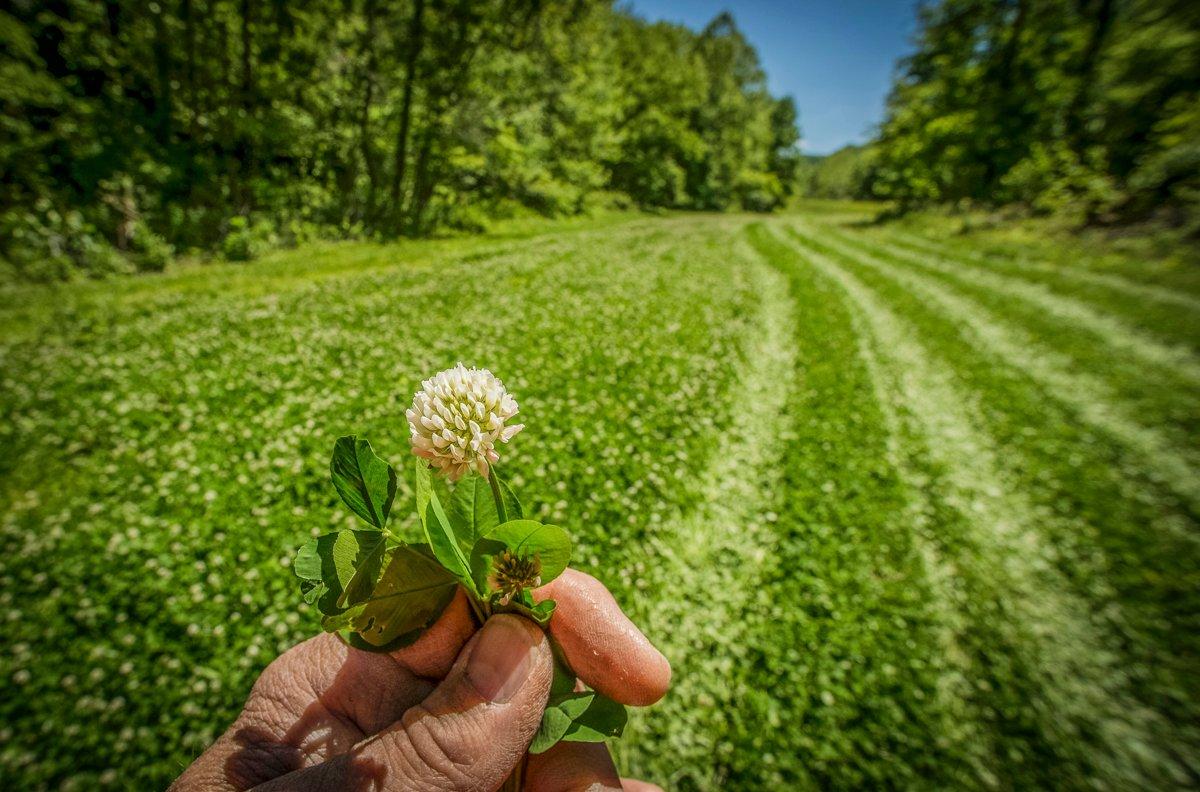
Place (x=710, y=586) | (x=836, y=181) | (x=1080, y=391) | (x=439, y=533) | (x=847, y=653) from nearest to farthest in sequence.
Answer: (x=439, y=533)
(x=847, y=653)
(x=710, y=586)
(x=1080, y=391)
(x=836, y=181)

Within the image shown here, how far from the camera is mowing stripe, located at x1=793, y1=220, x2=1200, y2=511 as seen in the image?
754cm

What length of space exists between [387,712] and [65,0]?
85.1 ft

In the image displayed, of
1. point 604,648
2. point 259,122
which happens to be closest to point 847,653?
point 604,648

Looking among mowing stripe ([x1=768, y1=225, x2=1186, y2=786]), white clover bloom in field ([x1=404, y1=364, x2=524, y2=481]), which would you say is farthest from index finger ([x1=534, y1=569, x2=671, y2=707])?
mowing stripe ([x1=768, y1=225, x2=1186, y2=786])

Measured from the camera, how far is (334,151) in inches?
832

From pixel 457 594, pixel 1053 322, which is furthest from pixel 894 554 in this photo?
pixel 1053 322

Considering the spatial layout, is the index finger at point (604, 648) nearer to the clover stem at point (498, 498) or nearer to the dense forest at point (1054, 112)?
the clover stem at point (498, 498)

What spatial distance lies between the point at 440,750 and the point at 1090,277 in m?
26.0

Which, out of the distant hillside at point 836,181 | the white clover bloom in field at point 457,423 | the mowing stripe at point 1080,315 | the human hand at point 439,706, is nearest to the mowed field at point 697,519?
the mowing stripe at point 1080,315

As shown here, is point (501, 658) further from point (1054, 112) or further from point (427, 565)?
point (1054, 112)

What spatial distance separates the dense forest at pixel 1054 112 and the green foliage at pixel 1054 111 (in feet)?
0.26

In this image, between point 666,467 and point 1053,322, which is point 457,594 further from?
point 1053,322

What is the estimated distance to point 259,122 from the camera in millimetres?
17438

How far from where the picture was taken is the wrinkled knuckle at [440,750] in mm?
1366
